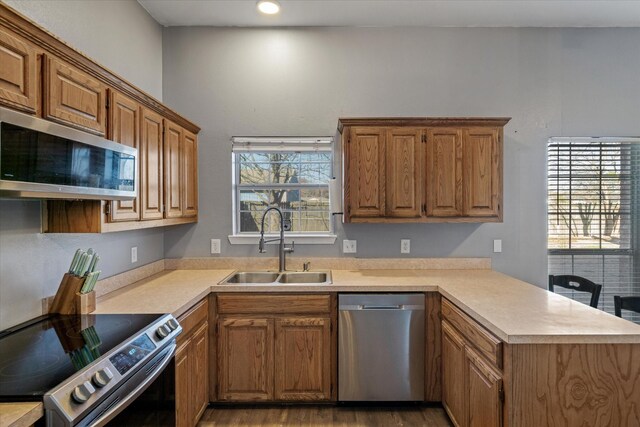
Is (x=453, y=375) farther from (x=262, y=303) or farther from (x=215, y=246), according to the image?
(x=215, y=246)

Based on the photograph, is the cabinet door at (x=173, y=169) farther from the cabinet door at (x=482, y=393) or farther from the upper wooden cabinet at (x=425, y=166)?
the cabinet door at (x=482, y=393)

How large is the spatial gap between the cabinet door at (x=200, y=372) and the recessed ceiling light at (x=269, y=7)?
2.37m

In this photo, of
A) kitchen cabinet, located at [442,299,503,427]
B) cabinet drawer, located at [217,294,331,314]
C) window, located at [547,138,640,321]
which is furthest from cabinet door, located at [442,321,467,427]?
window, located at [547,138,640,321]

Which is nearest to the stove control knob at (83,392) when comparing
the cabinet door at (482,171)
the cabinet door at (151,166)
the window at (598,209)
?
the cabinet door at (151,166)

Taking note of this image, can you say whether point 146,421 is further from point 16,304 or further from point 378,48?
point 378,48

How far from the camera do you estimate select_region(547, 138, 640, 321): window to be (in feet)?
10.3

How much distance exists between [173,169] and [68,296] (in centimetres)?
111

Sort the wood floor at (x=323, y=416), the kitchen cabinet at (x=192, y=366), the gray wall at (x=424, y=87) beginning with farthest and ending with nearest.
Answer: the gray wall at (x=424, y=87) → the wood floor at (x=323, y=416) → the kitchen cabinet at (x=192, y=366)

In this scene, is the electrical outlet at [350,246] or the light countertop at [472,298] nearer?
the light countertop at [472,298]

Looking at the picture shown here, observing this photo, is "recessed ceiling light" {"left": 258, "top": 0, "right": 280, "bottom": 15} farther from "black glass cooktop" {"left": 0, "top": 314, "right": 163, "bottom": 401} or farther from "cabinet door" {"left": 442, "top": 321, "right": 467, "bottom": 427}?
"cabinet door" {"left": 442, "top": 321, "right": 467, "bottom": 427}

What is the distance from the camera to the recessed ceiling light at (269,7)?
2.68 meters

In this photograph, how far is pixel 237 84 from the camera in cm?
314

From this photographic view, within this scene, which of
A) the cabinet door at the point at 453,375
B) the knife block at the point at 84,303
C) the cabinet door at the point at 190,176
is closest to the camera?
the knife block at the point at 84,303

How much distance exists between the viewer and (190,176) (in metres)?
2.96
